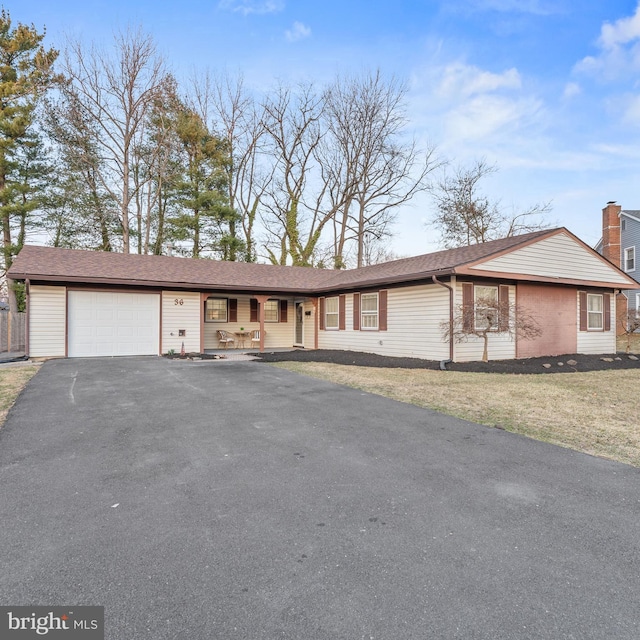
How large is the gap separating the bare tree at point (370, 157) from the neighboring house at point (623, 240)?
11.2 metres

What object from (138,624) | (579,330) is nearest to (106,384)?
(138,624)

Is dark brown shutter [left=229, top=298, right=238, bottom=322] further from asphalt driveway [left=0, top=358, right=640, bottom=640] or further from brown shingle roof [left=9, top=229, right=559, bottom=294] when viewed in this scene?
asphalt driveway [left=0, top=358, right=640, bottom=640]

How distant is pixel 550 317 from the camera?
12.4 m

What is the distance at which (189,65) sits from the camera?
74.3ft

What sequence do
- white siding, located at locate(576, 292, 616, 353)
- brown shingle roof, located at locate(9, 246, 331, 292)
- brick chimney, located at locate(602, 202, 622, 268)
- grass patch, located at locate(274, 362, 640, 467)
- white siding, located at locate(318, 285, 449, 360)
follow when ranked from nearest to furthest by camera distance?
1. grass patch, located at locate(274, 362, 640, 467)
2. white siding, located at locate(318, 285, 449, 360)
3. brown shingle roof, located at locate(9, 246, 331, 292)
4. white siding, located at locate(576, 292, 616, 353)
5. brick chimney, located at locate(602, 202, 622, 268)

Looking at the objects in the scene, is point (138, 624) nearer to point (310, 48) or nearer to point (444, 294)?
point (444, 294)

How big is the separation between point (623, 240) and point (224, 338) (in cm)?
2451

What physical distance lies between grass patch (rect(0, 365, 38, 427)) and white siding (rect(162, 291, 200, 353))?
404 cm

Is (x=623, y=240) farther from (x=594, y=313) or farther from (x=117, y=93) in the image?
(x=117, y=93)

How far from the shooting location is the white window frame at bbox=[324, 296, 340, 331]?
15.0 meters

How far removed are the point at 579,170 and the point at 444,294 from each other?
9.59 meters

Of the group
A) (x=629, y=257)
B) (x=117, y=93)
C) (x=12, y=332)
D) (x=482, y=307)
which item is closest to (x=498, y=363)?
(x=482, y=307)

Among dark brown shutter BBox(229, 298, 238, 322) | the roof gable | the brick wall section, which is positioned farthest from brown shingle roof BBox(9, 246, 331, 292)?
the brick wall section

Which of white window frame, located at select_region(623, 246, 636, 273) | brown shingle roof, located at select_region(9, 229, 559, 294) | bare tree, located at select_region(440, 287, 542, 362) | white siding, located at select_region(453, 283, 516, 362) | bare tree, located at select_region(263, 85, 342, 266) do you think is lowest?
white siding, located at select_region(453, 283, 516, 362)
